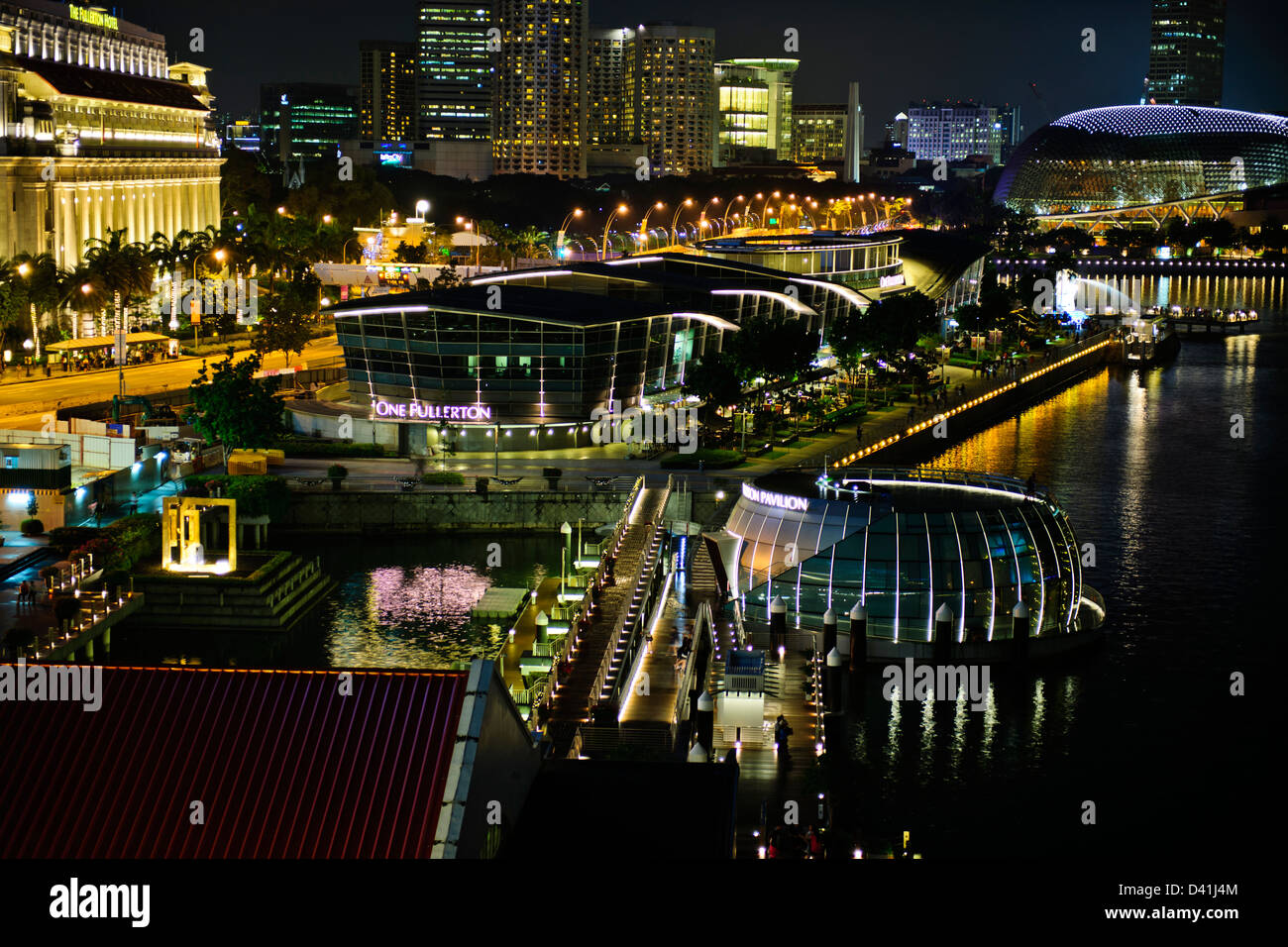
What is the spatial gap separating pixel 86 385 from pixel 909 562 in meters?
46.3

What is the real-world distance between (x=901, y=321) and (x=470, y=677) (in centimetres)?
7167

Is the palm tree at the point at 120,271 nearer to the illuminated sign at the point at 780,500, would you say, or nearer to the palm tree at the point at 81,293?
the palm tree at the point at 81,293

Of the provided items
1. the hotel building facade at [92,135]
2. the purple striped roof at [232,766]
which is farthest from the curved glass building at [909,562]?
the hotel building facade at [92,135]

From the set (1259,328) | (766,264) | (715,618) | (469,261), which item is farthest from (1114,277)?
(715,618)

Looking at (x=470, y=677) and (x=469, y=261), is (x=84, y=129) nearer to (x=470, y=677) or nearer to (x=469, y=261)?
(x=469, y=261)

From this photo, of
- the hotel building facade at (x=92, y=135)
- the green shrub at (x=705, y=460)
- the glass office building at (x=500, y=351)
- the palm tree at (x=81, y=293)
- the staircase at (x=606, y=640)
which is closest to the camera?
the staircase at (x=606, y=640)

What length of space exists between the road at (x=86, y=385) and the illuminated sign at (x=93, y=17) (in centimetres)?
5309

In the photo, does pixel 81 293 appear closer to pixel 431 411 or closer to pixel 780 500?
pixel 431 411

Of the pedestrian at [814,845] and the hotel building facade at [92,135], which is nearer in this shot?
the pedestrian at [814,845]

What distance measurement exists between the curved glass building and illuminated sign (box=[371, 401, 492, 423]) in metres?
22.2

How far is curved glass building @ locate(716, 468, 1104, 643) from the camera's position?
140 ft

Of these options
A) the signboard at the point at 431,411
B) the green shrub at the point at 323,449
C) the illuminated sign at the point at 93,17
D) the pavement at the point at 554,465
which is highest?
the illuminated sign at the point at 93,17

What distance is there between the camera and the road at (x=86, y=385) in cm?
6912
